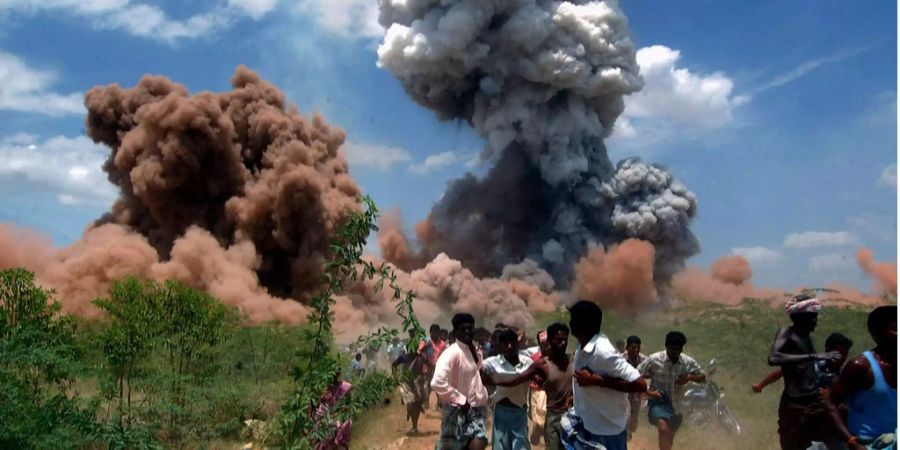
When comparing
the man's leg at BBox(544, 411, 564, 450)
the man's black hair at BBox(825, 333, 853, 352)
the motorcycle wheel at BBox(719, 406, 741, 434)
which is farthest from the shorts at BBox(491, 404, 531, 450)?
the motorcycle wheel at BBox(719, 406, 741, 434)

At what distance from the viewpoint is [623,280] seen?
110 feet

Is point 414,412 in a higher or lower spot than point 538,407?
higher

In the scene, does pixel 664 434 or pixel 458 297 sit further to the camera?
pixel 458 297

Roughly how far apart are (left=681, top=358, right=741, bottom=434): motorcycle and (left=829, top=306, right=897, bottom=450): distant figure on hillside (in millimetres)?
5425

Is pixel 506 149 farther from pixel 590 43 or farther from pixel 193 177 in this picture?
pixel 193 177

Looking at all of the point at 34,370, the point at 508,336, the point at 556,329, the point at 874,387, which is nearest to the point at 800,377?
the point at 874,387

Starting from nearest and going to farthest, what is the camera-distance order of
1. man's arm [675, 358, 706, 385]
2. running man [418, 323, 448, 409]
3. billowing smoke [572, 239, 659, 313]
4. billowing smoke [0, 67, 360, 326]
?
man's arm [675, 358, 706, 385] < running man [418, 323, 448, 409] < billowing smoke [0, 67, 360, 326] < billowing smoke [572, 239, 659, 313]

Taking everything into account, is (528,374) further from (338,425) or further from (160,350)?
(160,350)

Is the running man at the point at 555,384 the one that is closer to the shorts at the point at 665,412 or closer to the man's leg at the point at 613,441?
the man's leg at the point at 613,441

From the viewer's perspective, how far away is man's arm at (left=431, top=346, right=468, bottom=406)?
612 centimetres

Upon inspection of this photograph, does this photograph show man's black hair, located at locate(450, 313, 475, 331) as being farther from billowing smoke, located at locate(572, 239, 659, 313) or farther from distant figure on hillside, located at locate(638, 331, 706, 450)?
billowing smoke, located at locate(572, 239, 659, 313)

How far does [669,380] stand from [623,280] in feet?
87.1

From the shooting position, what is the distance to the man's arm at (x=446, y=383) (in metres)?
6.12

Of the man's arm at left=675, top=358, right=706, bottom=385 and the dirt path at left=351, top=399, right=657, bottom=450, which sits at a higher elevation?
the man's arm at left=675, top=358, right=706, bottom=385
